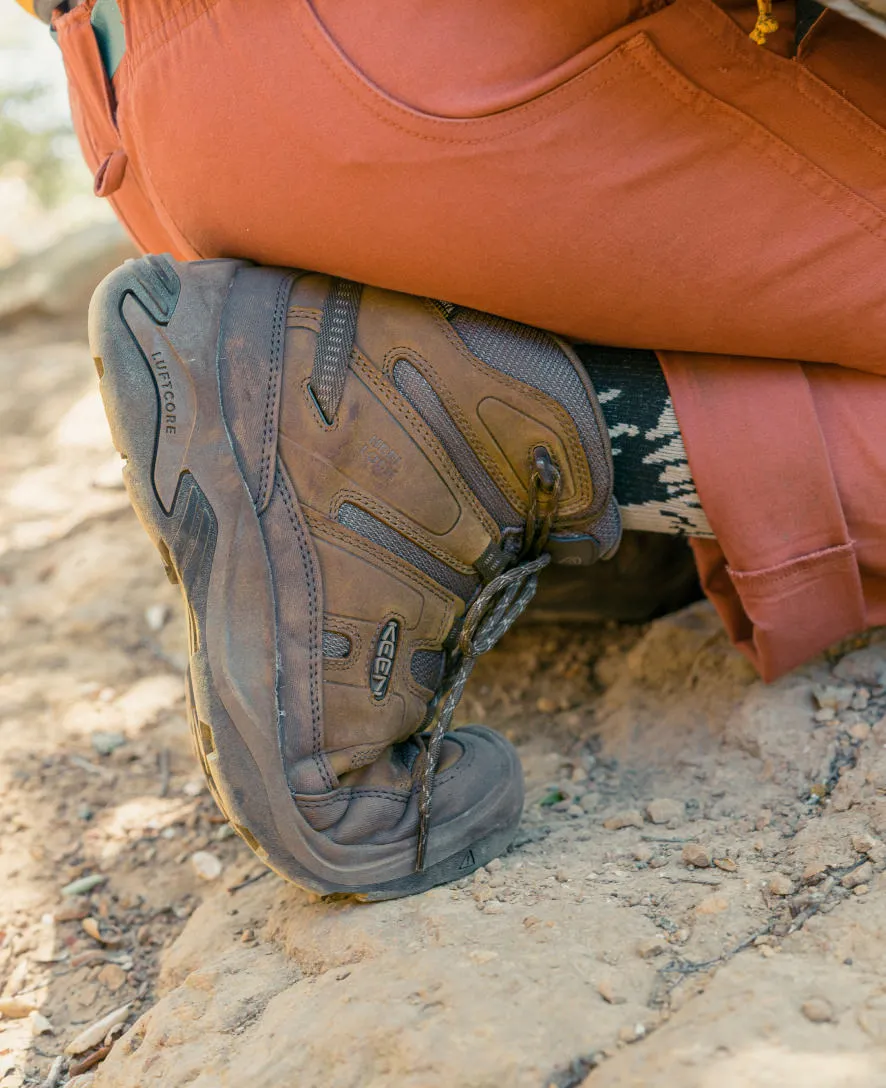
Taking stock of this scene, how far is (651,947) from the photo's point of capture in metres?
0.90

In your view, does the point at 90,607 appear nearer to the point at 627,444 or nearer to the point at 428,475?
the point at 428,475

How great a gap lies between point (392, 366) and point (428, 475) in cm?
12

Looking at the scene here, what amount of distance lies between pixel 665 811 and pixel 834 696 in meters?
0.26

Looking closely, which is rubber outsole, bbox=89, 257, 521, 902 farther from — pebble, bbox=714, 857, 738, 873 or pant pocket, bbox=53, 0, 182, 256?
pebble, bbox=714, 857, 738, 873

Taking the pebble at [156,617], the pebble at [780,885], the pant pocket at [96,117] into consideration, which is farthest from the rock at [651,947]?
the pebble at [156,617]

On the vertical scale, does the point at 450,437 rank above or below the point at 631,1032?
above

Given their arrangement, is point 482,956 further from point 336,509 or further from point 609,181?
point 609,181

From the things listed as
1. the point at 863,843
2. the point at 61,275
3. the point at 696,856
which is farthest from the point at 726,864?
the point at 61,275

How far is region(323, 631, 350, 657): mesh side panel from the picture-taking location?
1.09 metres

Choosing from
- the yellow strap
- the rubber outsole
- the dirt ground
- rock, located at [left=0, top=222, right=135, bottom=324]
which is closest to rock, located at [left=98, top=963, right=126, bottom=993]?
the dirt ground

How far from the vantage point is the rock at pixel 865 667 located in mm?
1250

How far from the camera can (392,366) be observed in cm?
110

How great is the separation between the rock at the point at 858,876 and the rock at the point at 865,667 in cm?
33

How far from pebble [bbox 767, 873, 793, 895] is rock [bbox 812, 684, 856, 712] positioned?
1.05 feet
